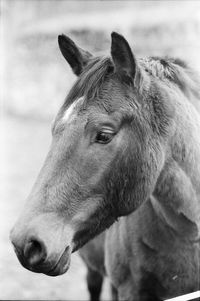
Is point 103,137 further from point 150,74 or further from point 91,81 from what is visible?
point 150,74

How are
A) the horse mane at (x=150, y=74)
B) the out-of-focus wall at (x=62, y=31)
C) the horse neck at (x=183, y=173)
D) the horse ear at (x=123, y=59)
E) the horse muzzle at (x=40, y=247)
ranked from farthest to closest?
the out-of-focus wall at (x=62, y=31), the horse neck at (x=183, y=173), the horse mane at (x=150, y=74), the horse ear at (x=123, y=59), the horse muzzle at (x=40, y=247)

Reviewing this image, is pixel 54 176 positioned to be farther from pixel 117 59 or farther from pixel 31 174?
pixel 31 174

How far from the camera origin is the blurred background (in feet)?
33.0

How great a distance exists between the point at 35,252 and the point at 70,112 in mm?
554

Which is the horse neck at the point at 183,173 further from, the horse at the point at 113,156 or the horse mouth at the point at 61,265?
the horse mouth at the point at 61,265

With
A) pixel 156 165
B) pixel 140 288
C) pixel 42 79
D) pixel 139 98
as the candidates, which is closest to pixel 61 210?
pixel 156 165

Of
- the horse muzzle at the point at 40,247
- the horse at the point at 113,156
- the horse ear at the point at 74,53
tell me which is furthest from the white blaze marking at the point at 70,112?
the horse muzzle at the point at 40,247

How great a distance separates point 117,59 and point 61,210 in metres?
0.63

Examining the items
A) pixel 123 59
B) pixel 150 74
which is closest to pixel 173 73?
pixel 150 74

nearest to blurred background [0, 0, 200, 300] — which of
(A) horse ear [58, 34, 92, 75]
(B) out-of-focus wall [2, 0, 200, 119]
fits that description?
(B) out-of-focus wall [2, 0, 200, 119]

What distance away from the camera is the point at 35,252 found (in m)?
1.59

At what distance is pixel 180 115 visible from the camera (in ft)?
6.34

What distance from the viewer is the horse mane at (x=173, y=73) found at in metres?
1.95

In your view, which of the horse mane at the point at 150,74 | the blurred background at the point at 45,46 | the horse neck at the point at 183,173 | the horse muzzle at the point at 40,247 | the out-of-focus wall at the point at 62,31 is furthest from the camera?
the out-of-focus wall at the point at 62,31
